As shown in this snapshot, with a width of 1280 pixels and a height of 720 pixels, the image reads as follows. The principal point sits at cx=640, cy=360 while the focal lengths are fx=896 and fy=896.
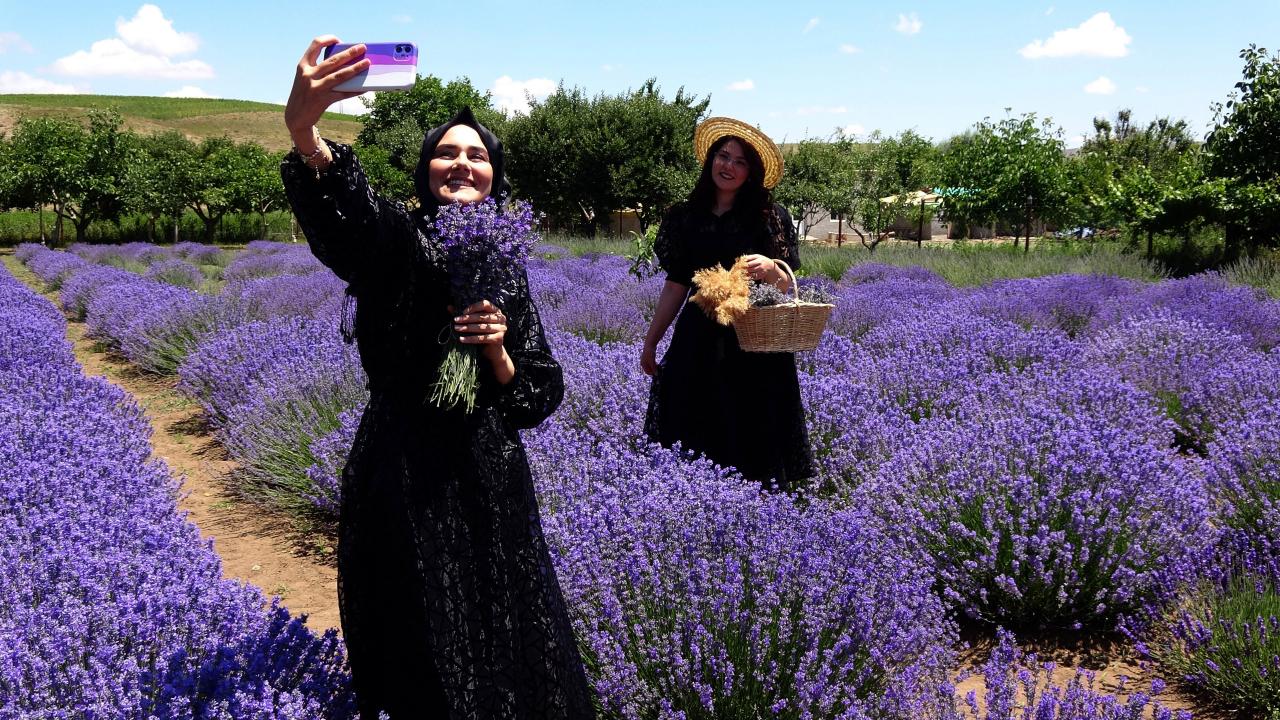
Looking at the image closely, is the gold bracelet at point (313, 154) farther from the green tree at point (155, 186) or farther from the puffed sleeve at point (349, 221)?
the green tree at point (155, 186)

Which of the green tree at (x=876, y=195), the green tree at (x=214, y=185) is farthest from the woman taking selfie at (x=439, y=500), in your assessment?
the green tree at (x=214, y=185)

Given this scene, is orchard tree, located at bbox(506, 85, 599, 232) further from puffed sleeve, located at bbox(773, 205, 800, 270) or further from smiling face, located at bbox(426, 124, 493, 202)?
smiling face, located at bbox(426, 124, 493, 202)

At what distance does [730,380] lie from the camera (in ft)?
11.1

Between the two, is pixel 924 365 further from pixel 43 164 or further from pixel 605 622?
pixel 43 164

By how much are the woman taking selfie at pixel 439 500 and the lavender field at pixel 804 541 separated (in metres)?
0.24

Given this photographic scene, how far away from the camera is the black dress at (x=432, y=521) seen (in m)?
1.63

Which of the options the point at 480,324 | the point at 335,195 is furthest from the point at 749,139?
the point at 335,195

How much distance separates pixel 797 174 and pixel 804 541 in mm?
24009

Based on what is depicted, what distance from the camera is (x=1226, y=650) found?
8.32 ft

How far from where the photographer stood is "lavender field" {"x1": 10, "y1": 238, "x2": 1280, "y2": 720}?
1872 millimetres

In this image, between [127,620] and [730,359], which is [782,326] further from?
[127,620]

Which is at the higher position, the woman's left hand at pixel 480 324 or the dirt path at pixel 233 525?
the woman's left hand at pixel 480 324

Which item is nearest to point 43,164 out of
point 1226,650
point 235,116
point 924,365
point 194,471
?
point 194,471

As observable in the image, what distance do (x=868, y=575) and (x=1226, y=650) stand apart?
3.55ft
